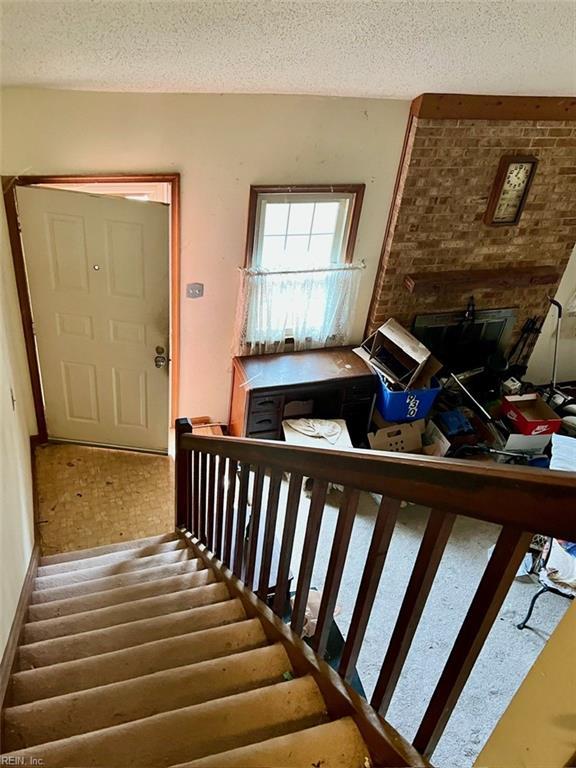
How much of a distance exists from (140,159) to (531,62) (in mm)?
2273

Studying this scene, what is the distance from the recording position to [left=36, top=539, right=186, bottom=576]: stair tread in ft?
9.65

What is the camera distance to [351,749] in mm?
1392

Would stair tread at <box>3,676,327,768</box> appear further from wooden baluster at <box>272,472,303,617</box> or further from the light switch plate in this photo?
the light switch plate

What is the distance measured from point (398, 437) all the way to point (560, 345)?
88.3 inches

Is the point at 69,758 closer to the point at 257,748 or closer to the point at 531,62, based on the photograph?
the point at 257,748

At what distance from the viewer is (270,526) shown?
198 cm

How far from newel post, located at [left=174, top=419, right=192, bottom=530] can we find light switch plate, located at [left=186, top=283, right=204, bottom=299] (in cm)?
136

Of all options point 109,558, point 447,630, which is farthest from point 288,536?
point 447,630

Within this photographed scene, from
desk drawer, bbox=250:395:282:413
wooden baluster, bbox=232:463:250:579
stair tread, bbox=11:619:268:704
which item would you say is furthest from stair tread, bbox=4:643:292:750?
desk drawer, bbox=250:395:282:413

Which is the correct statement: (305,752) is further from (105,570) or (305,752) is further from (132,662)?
(105,570)

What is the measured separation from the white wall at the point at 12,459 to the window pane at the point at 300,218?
1.85 metres

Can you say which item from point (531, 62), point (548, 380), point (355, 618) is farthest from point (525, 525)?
point (548, 380)

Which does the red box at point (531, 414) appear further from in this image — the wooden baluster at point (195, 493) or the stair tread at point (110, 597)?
the stair tread at point (110, 597)

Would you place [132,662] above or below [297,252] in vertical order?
below
